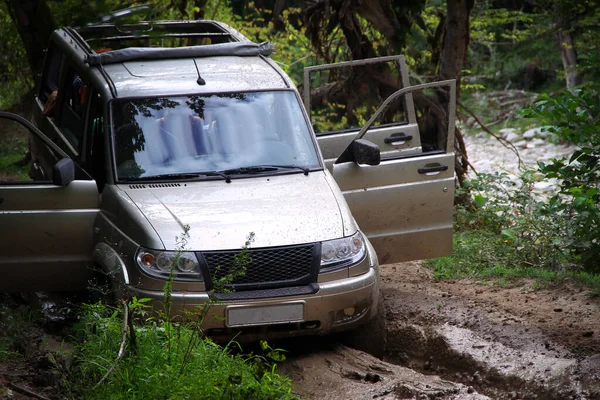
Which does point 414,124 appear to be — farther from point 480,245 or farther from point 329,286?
point 329,286

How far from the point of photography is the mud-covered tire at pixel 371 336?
5.89m

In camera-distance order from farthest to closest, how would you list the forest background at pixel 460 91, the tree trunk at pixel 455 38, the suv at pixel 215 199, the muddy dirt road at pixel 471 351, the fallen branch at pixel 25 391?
the tree trunk at pixel 455 38
the forest background at pixel 460 91
the suv at pixel 215 199
the muddy dirt road at pixel 471 351
the fallen branch at pixel 25 391

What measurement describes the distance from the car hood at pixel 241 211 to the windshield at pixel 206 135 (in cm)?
19

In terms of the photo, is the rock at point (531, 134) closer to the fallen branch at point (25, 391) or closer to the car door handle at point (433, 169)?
the car door handle at point (433, 169)

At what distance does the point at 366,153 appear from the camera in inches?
252

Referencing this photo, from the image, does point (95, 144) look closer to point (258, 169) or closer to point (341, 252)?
point (258, 169)

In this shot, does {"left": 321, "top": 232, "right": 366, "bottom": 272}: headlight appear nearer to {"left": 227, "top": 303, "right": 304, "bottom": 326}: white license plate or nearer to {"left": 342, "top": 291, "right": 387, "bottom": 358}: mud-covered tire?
{"left": 227, "top": 303, "right": 304, "bottom": 326}: white license plate

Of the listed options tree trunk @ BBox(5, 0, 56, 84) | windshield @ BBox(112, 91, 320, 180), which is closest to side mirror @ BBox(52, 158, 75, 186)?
windshield @ BBox(112, 91, 320, 180)

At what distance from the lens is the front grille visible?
525 centimetres

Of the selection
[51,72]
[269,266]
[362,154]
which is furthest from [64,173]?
[51,72]

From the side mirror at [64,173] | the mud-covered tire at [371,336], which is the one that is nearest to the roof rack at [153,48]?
Answer: the side mirror at [64,173]

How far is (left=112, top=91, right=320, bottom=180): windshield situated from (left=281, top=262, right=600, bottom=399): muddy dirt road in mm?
1396

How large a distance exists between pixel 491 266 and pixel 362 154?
2583 mm

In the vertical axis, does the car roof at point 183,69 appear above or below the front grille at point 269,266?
above
